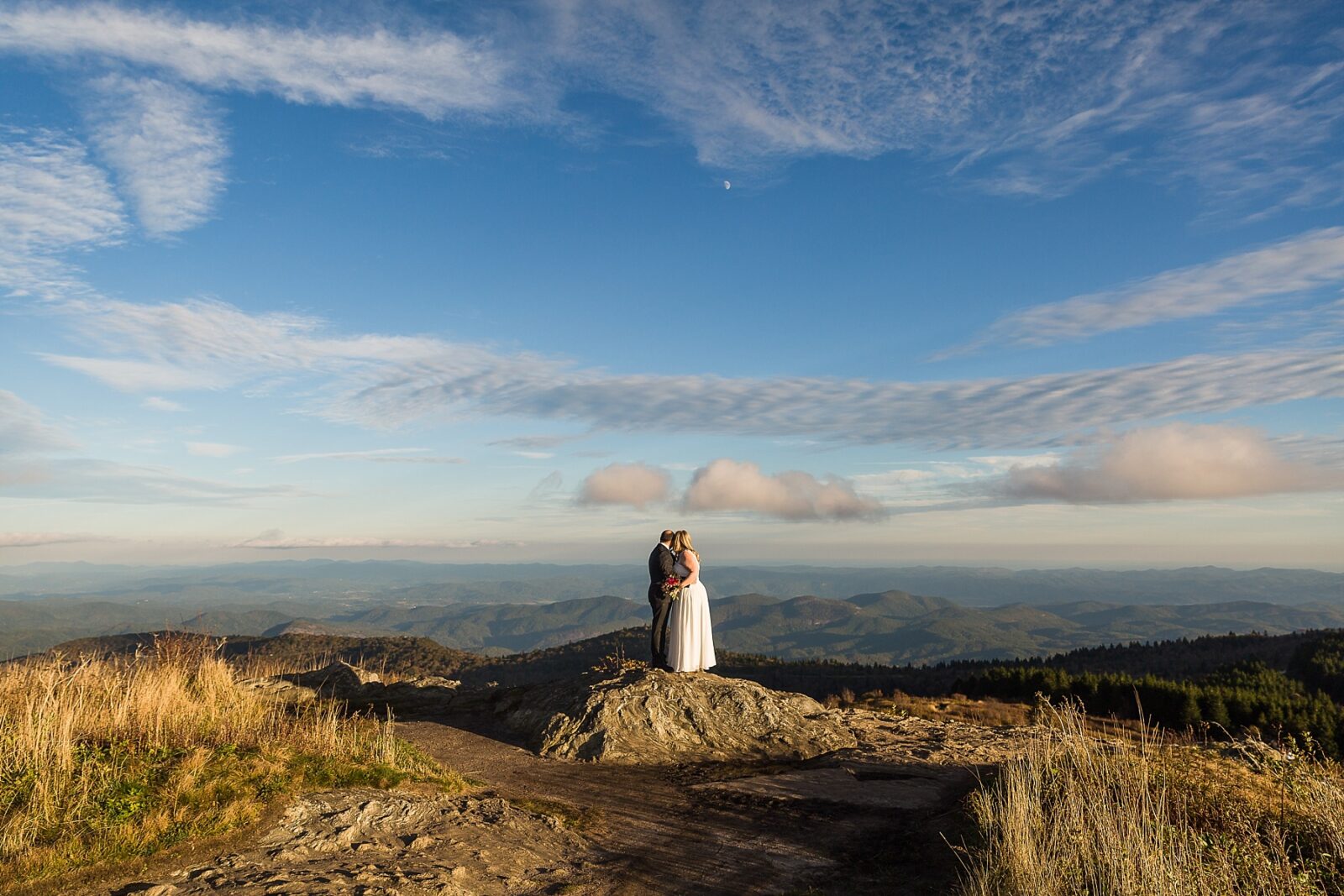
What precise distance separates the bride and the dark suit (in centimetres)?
17

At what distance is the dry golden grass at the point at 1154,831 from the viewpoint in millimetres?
6191

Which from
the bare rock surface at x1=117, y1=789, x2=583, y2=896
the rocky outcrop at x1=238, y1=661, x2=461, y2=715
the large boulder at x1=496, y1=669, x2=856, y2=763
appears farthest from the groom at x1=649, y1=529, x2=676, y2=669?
the bare rock surface at x1=117, y1=789, x2=583, y2=896

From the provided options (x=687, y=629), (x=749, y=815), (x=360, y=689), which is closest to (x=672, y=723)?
(x=687, y=629)

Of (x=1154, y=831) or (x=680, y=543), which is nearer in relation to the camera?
(x=1154, y=831)

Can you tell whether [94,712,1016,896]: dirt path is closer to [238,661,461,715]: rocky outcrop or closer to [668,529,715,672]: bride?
[668,529,715,672]: bride

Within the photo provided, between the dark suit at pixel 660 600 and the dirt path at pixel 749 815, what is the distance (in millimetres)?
3705

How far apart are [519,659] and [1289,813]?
71.1 m

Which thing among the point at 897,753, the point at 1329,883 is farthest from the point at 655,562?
the point at 1329,883

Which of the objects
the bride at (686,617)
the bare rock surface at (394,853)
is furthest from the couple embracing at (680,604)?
the bare rock surface at (394,853)

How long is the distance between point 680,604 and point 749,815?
600 centimetres

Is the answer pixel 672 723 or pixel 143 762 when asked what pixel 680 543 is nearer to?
pixel 672 723

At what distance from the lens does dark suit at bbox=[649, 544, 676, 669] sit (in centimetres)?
1571

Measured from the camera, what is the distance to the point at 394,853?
720cm

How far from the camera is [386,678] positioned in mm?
23109
